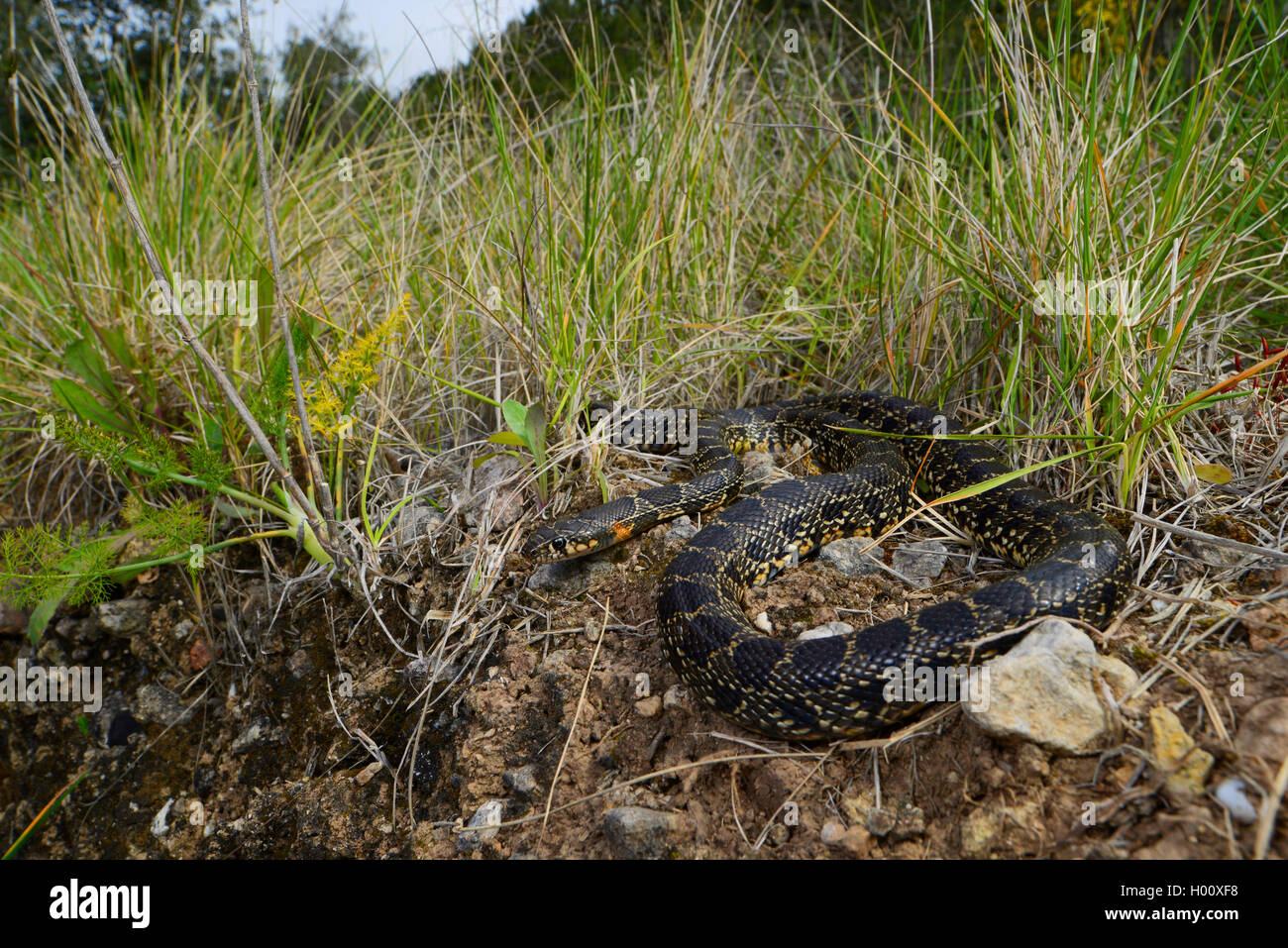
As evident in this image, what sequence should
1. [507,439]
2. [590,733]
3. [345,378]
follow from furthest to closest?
1. [507,439]
2. [345,378]
3. [590,733]

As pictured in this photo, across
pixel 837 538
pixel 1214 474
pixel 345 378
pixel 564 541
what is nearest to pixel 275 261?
pixel 345 378

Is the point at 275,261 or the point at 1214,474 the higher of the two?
the point at 275,261

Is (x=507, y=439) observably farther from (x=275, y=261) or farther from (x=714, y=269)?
(x=714, y=269)

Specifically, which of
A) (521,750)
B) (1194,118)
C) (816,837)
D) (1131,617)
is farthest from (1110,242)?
(521,750)

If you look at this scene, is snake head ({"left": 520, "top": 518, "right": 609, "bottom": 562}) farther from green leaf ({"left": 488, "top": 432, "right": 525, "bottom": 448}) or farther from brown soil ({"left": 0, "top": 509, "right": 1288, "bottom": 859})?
green leaf ({"left": 488, "top": 432, "right": 525, "bottom": 448})

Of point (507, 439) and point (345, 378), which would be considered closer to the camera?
point (345, 378)

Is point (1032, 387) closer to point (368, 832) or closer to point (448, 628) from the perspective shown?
point (448, 628)
